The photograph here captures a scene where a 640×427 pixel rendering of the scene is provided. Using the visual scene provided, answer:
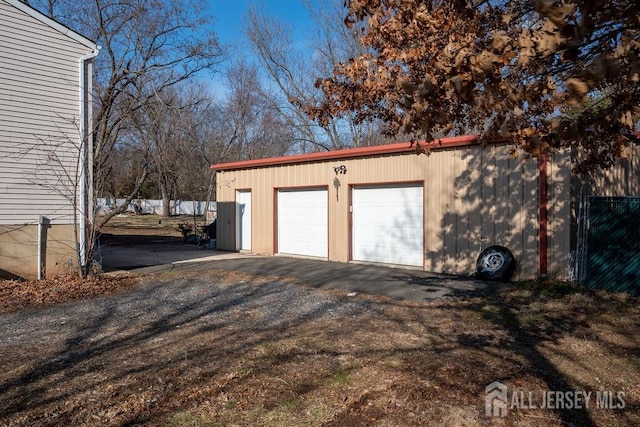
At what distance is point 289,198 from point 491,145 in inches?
249

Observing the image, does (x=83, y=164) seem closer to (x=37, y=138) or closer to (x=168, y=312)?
(x=37, y=138)

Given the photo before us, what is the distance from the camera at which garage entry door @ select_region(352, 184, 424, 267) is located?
11.6 m

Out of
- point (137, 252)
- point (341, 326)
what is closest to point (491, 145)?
point (341, 326)

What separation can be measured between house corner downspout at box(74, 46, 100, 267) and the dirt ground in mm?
2324

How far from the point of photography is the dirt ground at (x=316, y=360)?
370 cm

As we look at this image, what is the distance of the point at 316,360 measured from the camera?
4812 mm

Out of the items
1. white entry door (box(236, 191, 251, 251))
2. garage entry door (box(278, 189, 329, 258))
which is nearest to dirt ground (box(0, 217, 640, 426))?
garage entry door (box(278, 189, 329, 258))

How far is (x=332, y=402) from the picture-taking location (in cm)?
385

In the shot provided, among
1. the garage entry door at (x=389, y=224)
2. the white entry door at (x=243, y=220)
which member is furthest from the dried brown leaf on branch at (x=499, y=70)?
the white entry door at (x=243, y=220)

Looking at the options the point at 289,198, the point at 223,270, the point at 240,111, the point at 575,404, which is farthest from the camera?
the point at 240,111

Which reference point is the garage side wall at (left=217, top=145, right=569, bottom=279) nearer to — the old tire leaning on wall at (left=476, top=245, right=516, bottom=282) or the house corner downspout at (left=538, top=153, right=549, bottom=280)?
the house corner downspout at (left=538, top=153, right=549, bottom=280)

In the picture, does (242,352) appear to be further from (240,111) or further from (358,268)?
(240,111)

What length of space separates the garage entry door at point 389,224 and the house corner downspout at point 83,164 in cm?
635

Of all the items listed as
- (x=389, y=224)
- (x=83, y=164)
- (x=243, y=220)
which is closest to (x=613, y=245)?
(x=389, y=224)
